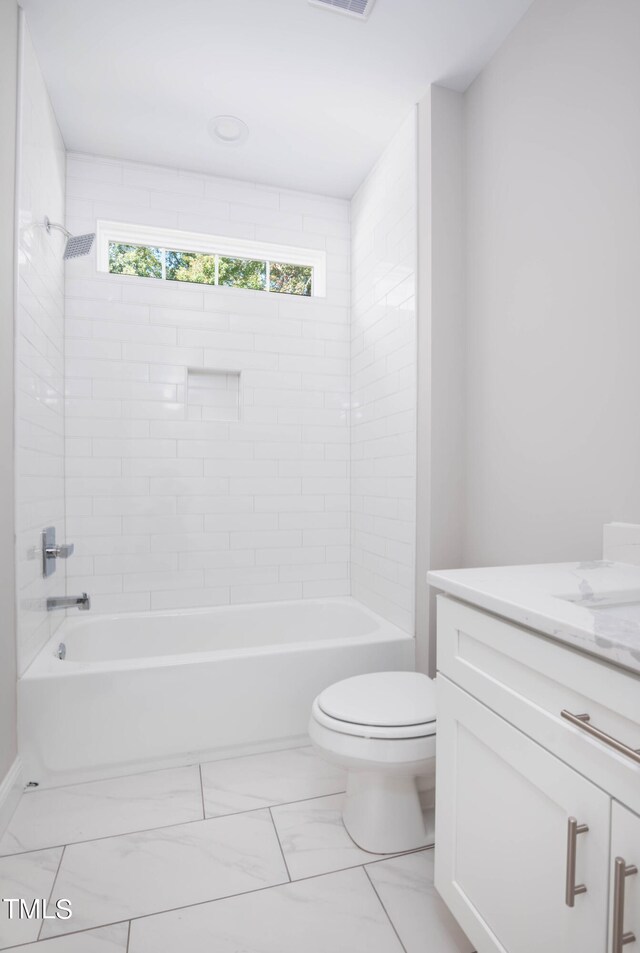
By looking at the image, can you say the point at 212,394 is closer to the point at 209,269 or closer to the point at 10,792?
the point at 209,269

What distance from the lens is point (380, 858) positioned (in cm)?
150

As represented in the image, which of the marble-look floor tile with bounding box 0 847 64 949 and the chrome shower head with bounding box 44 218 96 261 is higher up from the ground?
the chrome shower head with bounding box 44 218 96 261

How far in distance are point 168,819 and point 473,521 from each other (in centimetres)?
154

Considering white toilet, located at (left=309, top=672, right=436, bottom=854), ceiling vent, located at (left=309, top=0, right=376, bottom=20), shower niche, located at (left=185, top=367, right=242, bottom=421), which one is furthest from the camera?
shower niche, located at (left=185, top=367, right=242, bottom=421)

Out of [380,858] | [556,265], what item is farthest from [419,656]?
[556,265]

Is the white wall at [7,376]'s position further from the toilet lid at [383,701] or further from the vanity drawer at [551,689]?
the vanity drawer at [551,689]

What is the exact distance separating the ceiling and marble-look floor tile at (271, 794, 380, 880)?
9.12ft

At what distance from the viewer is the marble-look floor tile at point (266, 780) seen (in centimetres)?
177

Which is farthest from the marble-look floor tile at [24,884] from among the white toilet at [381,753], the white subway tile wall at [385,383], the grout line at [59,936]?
the white subway tile wall at [385,383]

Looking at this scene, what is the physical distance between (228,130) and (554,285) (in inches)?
68.4

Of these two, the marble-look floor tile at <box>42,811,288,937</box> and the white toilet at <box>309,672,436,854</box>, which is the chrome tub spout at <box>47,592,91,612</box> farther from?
the white toilet at <box>309,672,436,854</box>

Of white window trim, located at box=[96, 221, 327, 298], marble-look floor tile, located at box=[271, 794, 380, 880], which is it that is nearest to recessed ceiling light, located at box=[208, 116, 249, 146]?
white window trim, located at box=[96, 221, 327, 298]

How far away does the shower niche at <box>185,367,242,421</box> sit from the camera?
2.77 metres

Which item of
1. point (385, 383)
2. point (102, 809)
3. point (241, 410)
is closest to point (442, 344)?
point (385, 383)
